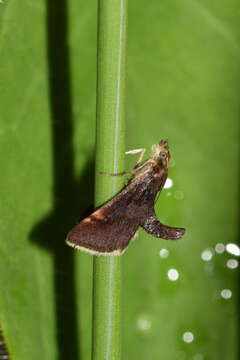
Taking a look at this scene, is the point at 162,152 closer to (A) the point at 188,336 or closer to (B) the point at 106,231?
(B) the point at 106,231

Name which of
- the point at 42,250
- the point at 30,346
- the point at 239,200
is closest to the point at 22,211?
the point at 42,250

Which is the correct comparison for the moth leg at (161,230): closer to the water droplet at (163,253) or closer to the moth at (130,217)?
the moth at (130,217)

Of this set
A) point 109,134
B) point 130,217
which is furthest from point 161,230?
point 109,134

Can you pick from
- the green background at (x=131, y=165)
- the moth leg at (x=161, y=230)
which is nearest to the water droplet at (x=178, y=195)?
the green background at (x=131, y=165)

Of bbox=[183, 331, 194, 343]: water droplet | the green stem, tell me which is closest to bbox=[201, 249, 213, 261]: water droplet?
bbox=[183, 331, 194, 343]: water droplet

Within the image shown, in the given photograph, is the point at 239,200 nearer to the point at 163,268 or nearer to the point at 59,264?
the point at 163,268

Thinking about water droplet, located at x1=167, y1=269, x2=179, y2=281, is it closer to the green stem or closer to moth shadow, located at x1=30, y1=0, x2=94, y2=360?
moth shadow, located at x1=30, y1=0, x2=94, y2=360
